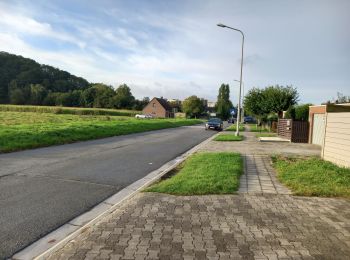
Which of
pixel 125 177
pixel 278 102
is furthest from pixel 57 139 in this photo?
pixel 278 102

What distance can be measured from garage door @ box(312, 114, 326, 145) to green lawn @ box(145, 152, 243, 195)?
12.6 m

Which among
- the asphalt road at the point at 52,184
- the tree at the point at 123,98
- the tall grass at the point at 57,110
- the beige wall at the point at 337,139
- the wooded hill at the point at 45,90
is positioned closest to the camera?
the asphalt road at the point at 52,184

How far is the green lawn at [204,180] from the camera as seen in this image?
6.93 meters

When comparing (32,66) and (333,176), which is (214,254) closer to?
(333,176)

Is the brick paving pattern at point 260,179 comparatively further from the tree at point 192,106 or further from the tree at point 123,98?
the tree at point 123,98

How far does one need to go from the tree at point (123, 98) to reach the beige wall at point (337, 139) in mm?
98248

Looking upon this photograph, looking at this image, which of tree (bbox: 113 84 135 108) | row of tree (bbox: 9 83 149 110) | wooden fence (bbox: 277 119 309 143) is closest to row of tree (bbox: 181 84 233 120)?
tree (bbox: 113 84 135 108)

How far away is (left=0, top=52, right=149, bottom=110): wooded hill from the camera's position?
320ft

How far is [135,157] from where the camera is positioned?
41.6 feet

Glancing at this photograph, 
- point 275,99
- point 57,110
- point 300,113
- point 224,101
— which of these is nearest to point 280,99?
point 275,99

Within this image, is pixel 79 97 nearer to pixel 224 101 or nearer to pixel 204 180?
pixel 224 101

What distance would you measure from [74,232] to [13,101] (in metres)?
101

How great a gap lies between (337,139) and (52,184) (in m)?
9.52

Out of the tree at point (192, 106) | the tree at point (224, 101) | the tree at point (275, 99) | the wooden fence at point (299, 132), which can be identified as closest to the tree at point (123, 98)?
the tree at point (192, 106)
